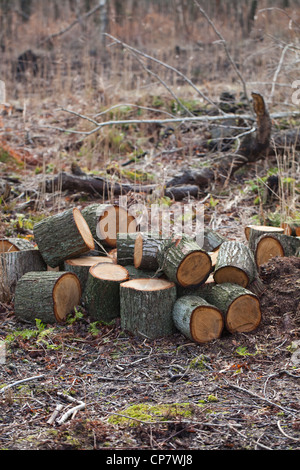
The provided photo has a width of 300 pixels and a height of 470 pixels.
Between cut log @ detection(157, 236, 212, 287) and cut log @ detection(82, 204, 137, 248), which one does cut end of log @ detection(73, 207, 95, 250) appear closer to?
cut log @ detection(82, 204, 137, 248)

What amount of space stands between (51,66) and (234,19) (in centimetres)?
635

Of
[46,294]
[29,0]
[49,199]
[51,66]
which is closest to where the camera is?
[46,294]

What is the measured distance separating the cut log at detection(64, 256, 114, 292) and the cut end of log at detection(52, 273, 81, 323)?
0.34ft

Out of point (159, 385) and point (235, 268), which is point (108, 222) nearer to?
point (235, 268)

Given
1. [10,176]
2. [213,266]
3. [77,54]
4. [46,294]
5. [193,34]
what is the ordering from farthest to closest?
[193,34]
[77,54]
[10,176]
[213,266]
[46,294]

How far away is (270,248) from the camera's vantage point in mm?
4598

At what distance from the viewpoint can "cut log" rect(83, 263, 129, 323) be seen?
4.06 m

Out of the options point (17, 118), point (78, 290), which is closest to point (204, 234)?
point (78, 290)

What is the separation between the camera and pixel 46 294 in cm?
409

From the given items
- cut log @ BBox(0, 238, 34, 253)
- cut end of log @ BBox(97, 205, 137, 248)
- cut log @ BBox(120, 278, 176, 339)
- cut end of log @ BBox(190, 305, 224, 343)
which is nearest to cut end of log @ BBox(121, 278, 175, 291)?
cut log @ BBox(120, 278, 176, 339)

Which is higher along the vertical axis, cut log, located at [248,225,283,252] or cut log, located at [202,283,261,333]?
cut log, located at [248,225,283,252]

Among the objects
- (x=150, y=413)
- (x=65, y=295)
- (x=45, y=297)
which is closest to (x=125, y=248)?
(x=65, y=295)

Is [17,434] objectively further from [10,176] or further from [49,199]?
[10,176]

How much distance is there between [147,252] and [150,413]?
1554 millimetres
